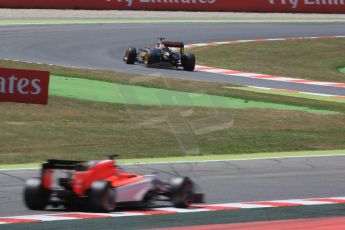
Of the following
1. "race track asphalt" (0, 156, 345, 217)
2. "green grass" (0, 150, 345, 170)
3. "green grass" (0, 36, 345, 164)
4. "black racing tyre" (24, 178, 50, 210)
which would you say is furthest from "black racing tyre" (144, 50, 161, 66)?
"black racing tyre" (24, 178, 50, 210)

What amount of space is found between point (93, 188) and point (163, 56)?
60.8 ft

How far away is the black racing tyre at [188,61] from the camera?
27797mm

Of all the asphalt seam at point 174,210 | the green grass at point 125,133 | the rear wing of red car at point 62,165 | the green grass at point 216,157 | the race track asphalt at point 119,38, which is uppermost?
the rear wing of red car at point 62,165

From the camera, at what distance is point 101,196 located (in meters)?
9.69

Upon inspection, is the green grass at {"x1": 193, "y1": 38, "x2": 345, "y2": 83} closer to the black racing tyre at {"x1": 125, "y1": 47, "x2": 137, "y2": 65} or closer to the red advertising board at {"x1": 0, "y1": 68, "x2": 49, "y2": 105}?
the black racing tyre at {"x1": 125, "y1": 47, "x2": 137, "y2": 65}

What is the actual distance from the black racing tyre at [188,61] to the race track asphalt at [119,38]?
34cm

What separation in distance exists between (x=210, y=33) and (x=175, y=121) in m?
28.2

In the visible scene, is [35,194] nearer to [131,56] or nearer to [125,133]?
[125,133]

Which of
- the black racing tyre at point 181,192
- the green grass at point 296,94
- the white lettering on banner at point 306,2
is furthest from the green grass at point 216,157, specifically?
the white lettering on banner at point 306,2

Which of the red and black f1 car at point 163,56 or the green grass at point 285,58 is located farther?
the green grass at point 285,58

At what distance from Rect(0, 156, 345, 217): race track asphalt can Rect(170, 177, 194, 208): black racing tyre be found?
0.59 m

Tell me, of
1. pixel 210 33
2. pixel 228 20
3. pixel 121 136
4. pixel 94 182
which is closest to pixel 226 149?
pixel 121 136

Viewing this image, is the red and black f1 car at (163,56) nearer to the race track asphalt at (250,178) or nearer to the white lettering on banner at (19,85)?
the white lettering on banner at (19,85)

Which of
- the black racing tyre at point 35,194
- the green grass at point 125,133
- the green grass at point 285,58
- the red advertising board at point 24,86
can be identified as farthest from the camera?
the green grass at point 285,58
